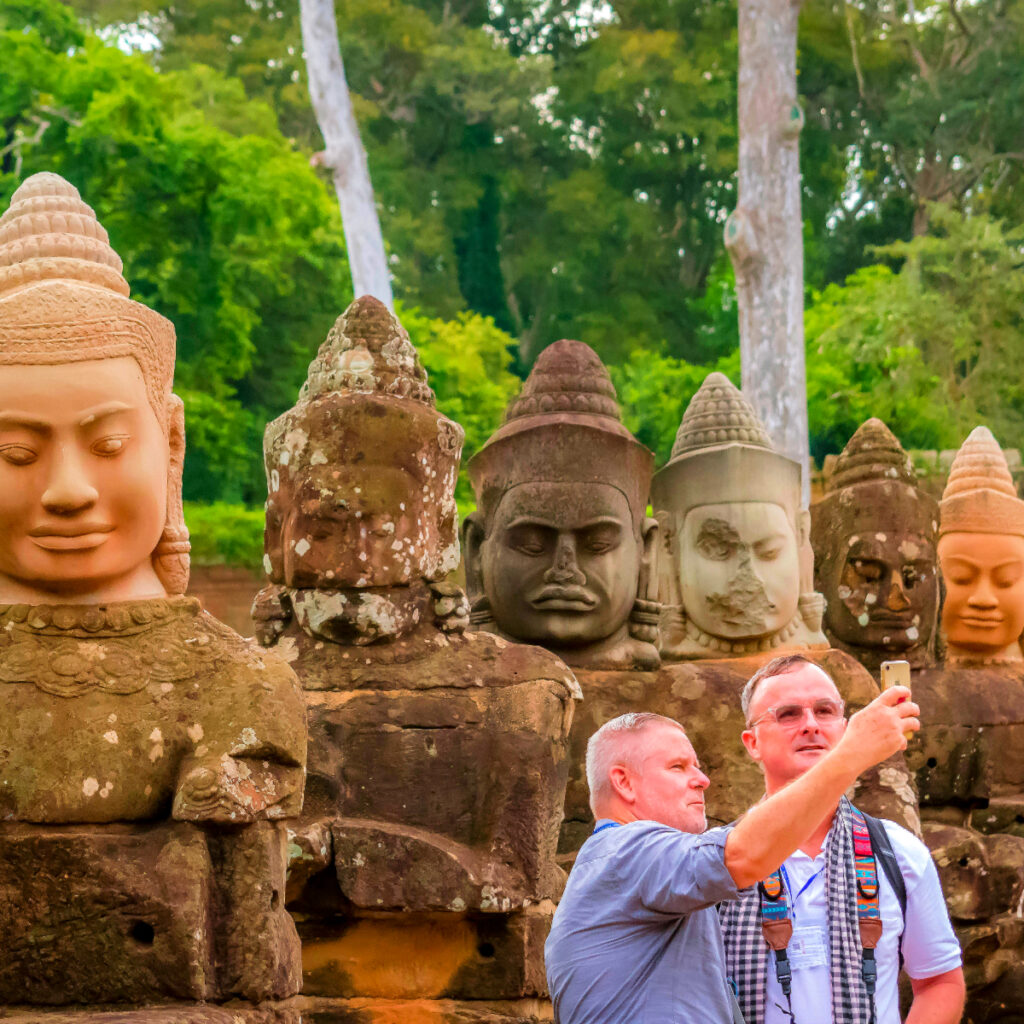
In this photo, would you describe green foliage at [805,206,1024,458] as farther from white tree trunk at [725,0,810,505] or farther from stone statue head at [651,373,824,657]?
stone statue head at [651,373,824,657]

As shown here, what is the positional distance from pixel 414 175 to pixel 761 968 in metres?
23.8

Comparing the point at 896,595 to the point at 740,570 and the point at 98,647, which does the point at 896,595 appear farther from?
the point at 98,647

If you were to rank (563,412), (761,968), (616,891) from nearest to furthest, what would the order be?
1. (616,891)
2. (761,968)
3. (563,412)

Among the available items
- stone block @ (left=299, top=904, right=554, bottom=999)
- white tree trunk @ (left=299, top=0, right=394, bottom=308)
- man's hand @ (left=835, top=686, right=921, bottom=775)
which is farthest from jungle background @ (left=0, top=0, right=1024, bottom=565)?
man's hand @ (left=835, top=686, right=921, bottom=775)

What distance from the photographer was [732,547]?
288 inches

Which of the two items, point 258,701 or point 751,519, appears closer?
point 258,701

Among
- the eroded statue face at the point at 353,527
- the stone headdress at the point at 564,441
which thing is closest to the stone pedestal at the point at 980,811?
the stone headdress at the point at 564,441

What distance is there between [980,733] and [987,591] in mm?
809

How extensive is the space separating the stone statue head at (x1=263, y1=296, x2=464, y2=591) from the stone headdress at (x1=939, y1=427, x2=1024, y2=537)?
144 inches

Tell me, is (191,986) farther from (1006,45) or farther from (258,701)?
(1006,45)

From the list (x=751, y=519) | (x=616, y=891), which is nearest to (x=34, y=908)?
(x=616, y=891)

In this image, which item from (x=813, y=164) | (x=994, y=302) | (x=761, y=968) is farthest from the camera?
(x=813, y=164)

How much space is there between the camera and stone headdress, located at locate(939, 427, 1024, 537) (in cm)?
859

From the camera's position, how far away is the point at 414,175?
87.6 feet
